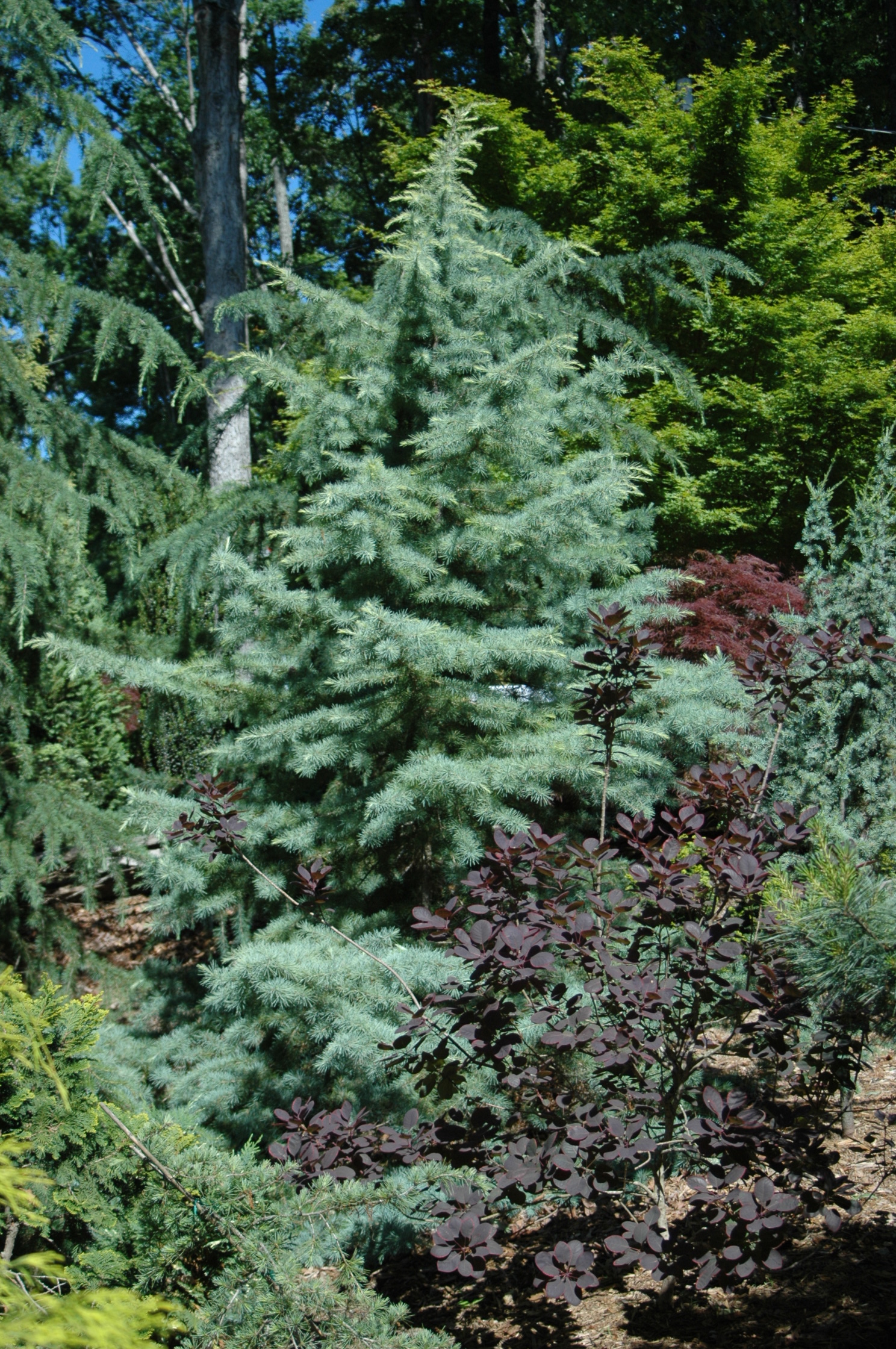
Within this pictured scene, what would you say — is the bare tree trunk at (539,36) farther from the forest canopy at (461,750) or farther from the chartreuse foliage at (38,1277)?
the chartreuse foliage at (38,1277)

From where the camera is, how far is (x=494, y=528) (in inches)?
153

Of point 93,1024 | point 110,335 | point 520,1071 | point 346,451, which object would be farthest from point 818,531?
point 110,335

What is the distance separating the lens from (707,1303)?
2533mm

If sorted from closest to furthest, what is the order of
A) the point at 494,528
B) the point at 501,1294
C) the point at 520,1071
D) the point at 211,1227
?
1. the point at 211,1227
2. the point at 520,1071
3. the point at 501,1294
4. the point at 494,528

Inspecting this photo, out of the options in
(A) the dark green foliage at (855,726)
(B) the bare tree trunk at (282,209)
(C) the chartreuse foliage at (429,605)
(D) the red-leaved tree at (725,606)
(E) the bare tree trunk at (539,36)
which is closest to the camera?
(A) the dark green foliage at (855,726)

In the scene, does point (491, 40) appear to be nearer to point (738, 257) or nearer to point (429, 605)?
point (738, 257)

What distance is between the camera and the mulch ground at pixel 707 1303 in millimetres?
2295

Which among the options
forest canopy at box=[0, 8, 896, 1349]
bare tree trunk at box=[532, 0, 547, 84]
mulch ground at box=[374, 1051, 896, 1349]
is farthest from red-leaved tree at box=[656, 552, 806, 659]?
bare tree trunk at box=[532, 0, 547, 84]

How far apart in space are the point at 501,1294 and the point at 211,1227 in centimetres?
119

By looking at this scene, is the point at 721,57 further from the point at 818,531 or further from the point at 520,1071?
the point at 520,1071

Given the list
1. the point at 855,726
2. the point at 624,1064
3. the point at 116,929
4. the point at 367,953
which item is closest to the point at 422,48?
the point at 116,929

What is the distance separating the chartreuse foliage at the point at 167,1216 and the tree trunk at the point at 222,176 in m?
5.65

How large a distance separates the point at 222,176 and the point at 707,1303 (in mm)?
7763

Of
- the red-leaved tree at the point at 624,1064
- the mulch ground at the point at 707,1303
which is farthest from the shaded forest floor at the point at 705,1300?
the red-leaved tree at the point at 624,1064
